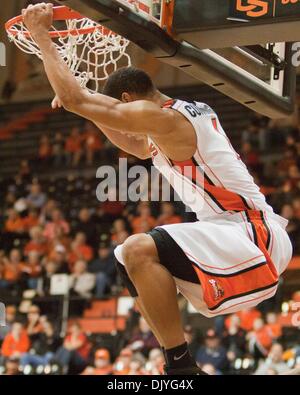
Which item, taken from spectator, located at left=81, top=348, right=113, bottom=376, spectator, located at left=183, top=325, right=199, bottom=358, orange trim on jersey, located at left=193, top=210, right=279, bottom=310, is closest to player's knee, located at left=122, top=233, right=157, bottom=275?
orange trim on jersey, located at left=193, top=210, right=279, bottom=310

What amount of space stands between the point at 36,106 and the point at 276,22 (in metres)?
14.4

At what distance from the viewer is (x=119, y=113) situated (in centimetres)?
493

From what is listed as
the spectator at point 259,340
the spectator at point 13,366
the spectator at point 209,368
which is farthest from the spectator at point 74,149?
the spectator at point 209,368

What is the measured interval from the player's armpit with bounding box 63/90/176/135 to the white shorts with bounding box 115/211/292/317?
57 cm

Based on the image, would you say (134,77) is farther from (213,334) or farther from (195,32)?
(213,334)

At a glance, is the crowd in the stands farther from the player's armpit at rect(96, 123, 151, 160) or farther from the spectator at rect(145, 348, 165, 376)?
the player's armpit at rect(96, 123, 151, 160)

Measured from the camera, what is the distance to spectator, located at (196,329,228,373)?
10930 millimetres

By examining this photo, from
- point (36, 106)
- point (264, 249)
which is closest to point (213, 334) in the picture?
point (264, 249)

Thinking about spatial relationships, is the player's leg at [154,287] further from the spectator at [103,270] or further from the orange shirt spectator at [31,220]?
the orange shirt spectator at [31,220]

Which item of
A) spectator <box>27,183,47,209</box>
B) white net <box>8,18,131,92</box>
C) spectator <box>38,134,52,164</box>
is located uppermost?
white net <box>8,18,131,92</box>

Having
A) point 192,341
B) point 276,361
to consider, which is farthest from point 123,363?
point 276,361

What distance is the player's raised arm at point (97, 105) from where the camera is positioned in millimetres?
4930

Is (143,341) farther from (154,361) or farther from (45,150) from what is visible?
(45,150)

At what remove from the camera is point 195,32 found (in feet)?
16.4
